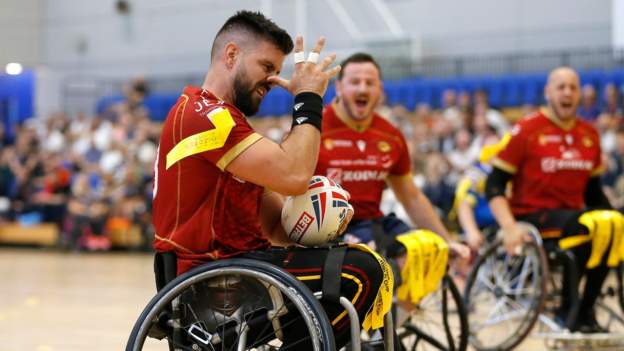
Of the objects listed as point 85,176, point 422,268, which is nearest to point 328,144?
point 422,268

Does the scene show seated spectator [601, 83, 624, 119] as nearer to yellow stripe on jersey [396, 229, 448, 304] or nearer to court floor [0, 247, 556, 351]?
court floor [0, 247, 556, 351]

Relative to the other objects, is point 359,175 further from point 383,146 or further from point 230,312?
point 230,312

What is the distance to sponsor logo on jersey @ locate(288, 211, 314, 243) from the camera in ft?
11.2

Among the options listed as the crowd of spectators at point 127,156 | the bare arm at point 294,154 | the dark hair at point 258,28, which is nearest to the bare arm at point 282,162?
the bare arm at point 294,154

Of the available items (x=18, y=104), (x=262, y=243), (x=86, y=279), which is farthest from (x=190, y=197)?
(x=18, y=104)

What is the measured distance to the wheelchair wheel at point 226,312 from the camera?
3.07 metres

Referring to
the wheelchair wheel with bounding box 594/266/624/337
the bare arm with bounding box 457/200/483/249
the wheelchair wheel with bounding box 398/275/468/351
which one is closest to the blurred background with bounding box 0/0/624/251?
the bare arm with bounding box 457/200/483/249

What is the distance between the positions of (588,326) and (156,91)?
15.2m

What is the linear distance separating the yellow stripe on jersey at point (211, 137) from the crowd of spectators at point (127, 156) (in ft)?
20.9

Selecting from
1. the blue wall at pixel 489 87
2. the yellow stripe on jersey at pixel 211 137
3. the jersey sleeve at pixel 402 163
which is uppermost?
the blue wall at pixel 489 87

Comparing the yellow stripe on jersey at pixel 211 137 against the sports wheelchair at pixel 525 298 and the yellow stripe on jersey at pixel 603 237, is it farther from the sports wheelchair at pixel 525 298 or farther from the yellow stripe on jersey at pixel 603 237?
the yellow stripe on jersey at pixel 603 237

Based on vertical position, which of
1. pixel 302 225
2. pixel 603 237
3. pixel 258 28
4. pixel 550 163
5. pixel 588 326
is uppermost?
pixel 258 28

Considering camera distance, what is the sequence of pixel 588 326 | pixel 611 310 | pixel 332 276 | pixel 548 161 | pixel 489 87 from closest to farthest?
pixel 332 276
pixel 588 326
pixel 611 310
pixel 548 161
pixel 489 87

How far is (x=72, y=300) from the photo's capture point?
8.32 meters
